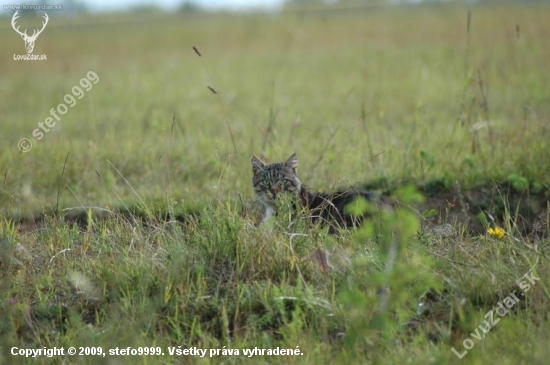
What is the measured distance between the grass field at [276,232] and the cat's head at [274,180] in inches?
8.9

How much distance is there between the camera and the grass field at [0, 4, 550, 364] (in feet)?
12.6

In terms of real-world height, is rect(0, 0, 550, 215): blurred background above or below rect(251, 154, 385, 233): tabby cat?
above

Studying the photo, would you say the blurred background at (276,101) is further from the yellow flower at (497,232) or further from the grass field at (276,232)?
the yellow flower at (497,232)

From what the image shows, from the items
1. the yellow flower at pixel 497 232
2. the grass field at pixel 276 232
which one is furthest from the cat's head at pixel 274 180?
the yellow flower at pixel 497 232

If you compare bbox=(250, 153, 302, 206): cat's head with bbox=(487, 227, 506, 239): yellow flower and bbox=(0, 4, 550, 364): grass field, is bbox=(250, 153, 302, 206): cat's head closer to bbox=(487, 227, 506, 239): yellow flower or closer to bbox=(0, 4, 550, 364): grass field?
bbox=(0, 4, 550, 364): grass field

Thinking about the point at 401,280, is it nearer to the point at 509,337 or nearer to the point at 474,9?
the point at 509,337

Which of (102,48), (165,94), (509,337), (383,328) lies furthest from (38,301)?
(102,48)

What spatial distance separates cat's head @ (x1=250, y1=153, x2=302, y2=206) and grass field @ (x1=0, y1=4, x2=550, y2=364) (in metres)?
0.23

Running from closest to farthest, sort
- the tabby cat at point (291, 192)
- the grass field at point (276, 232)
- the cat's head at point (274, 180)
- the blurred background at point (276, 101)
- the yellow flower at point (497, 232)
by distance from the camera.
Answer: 1. the grass field at point (276, 232)
2. the yellow flower at point (497, 232)
3. the tabby cat at point (291, 192)
4. the cat's head at point (274, 180)
5. the blurred background at point (276, 101)

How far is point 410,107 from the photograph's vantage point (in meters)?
10.8

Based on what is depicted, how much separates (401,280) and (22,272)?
7.41 ft

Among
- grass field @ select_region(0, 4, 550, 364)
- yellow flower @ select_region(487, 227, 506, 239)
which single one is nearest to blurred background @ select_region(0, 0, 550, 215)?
grass field @ select_region(0, 4, 550, 364)

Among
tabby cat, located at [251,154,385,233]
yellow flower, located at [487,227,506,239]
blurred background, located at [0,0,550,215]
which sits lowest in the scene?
yellow flower, located at [487,227,506,239]

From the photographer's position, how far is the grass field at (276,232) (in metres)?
3.84
